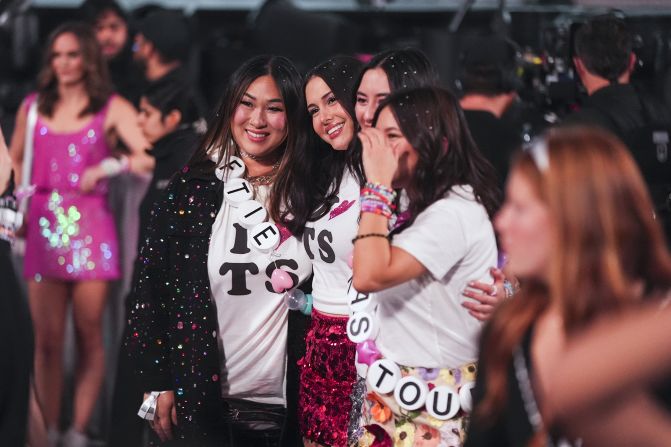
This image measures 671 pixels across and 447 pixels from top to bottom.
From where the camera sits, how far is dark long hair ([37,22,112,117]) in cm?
543

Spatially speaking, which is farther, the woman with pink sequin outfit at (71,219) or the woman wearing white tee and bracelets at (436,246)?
the woman with pink sequin outfit at (71,219)

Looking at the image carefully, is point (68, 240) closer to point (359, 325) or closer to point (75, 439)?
point (75, 439)

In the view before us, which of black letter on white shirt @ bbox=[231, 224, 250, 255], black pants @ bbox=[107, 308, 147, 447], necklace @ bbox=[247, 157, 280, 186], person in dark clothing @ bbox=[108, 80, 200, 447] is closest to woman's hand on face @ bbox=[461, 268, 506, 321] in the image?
black letter on white shirt @ bbox=[231, 224, 250, 255]

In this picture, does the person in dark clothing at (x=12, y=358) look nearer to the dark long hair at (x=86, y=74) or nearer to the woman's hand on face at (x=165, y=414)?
the woman's hand on face at (x=165, y=414)

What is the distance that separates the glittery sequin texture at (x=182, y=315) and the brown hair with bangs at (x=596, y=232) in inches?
61.4

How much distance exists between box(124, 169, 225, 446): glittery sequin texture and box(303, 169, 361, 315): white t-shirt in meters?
0.28

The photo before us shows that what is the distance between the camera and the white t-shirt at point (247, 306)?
3211 millimetres

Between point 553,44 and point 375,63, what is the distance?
6.45ft

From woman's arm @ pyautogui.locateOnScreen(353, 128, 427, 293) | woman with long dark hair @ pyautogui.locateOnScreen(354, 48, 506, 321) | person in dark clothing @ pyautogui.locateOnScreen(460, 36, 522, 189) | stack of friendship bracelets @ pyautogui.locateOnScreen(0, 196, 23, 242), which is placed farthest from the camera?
person in dark clothing @ pyautogui.locateOnScreen(460, 36, 522, 189)

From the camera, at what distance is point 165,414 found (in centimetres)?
325

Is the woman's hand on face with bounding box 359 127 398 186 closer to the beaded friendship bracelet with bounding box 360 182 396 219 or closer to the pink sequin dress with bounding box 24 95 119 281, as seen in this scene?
the beaded friendship bracelet with bounding box 360 182 396 219

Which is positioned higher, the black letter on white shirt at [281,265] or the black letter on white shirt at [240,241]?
the black letter on white shirt at [240,241]

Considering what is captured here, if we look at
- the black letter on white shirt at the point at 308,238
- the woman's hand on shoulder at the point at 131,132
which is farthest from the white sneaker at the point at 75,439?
the black letter on white shirt at the point at 308,238

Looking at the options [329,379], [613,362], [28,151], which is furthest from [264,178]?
[28,151]
